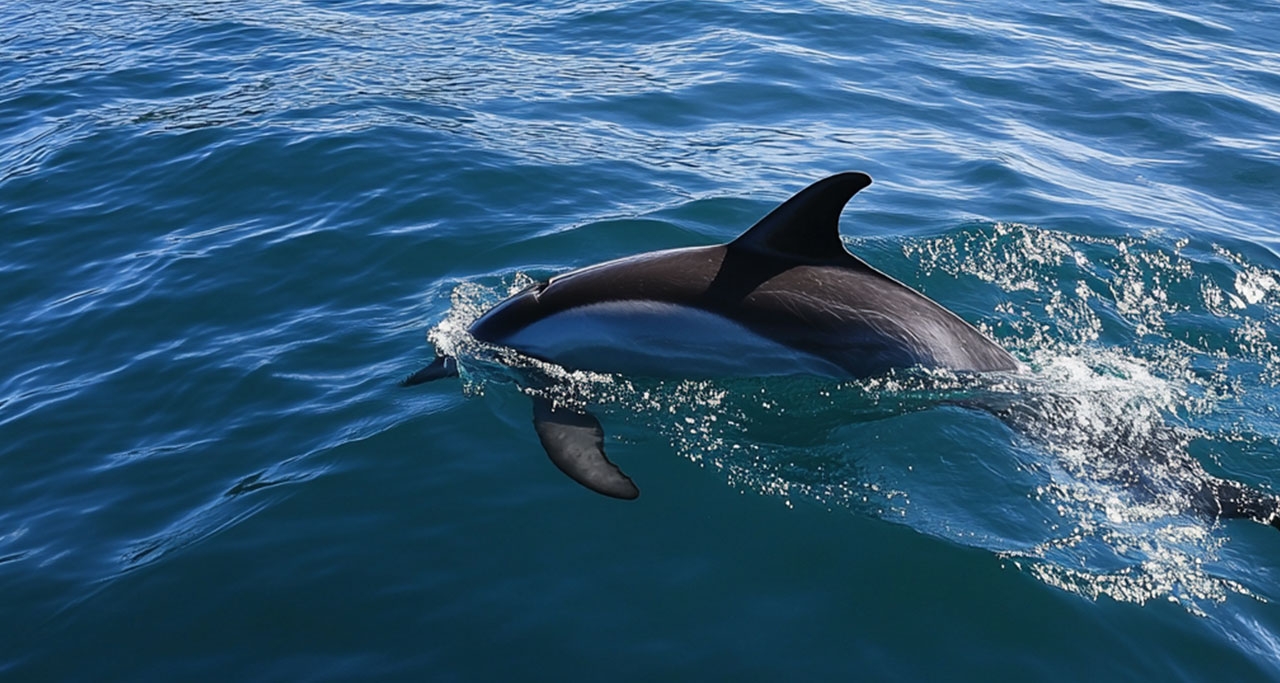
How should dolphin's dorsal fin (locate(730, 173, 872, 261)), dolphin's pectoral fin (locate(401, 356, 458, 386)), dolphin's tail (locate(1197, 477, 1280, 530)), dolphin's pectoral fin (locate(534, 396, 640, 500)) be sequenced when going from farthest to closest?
dolphin's pectoral fin (locate(401, 356, 458, 386)) → dolphin's dorsal fin (locate(730, 173, 872, 261)) → dolphin's pectoral fin (locate(534, 396, 640, 500)) → dolphin's tail (locate(1197, 477, 1280, 530))

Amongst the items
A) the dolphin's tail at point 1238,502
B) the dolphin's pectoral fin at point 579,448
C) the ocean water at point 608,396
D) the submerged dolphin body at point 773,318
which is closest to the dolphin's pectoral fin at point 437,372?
the ocean water at point 608,396

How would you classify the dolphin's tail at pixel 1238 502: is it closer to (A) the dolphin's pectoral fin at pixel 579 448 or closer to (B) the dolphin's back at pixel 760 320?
(B) the dolphin's back at pixel 760 320

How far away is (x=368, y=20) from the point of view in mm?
21141

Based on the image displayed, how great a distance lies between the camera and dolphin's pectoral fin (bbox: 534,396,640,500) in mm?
6434

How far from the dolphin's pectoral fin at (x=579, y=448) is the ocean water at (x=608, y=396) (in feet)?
0.82

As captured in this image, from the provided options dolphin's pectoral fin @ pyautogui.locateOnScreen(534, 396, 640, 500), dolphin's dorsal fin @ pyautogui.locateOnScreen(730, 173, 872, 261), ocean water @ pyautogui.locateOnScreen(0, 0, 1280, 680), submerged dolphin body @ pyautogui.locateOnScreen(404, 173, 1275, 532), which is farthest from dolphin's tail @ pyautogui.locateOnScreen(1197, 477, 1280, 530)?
dolphin's pectoral fin @ pyautogui.locateOnScreen(534, 396, 640, 500)

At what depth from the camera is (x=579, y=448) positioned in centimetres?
694

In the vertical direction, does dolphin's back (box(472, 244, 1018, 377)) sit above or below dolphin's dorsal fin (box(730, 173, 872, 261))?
below

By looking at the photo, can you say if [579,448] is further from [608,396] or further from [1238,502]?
[1238,502]

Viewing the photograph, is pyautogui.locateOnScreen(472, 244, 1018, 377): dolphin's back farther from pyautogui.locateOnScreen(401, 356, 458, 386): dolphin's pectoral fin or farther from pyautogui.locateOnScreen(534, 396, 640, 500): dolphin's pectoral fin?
pyautogui.locateOnScreen(401, 356, 458, 386): dolphin's pectoral fin

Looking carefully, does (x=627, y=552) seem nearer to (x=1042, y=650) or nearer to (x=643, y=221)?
(x=1042, y=650)

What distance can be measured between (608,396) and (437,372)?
55.8 inches

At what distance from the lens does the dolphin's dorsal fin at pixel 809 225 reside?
6.69 meters

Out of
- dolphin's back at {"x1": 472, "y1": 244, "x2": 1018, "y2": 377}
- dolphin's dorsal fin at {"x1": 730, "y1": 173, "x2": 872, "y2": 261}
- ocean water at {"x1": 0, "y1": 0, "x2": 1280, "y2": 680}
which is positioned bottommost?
ocean water at {"x1": 0, "y1": 0, "x2": 1280, "y2": 680}
